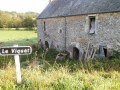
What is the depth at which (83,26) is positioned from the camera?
67.3 feet

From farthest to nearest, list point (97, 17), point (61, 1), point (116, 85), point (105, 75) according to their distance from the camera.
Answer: point (61, 1) < point (97, 17) < point (105, 75) < point (116, 85)

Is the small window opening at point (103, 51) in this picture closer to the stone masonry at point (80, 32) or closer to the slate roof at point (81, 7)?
the stone masonry at point (80, 32)

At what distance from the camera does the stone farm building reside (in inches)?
701

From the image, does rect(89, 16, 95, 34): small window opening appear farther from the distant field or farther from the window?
the distant field

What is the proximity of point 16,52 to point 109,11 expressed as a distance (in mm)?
12234

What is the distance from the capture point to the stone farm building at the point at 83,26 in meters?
17.8

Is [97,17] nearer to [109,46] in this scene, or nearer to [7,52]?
[109,46]

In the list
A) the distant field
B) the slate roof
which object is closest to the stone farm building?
the slate roof

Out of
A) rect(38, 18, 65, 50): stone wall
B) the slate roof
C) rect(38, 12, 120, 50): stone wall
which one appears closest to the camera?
rect(38, 12, 120, 50): stone wall

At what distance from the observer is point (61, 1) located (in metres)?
27.8

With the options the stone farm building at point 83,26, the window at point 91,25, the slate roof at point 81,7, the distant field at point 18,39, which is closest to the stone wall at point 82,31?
the stone farm building at point 83,26

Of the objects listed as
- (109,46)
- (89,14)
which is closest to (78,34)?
(89,14)

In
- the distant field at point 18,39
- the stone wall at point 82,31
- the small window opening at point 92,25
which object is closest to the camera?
the stone wall at point 82,31

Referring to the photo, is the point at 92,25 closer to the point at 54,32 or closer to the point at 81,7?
the point at 81,7
